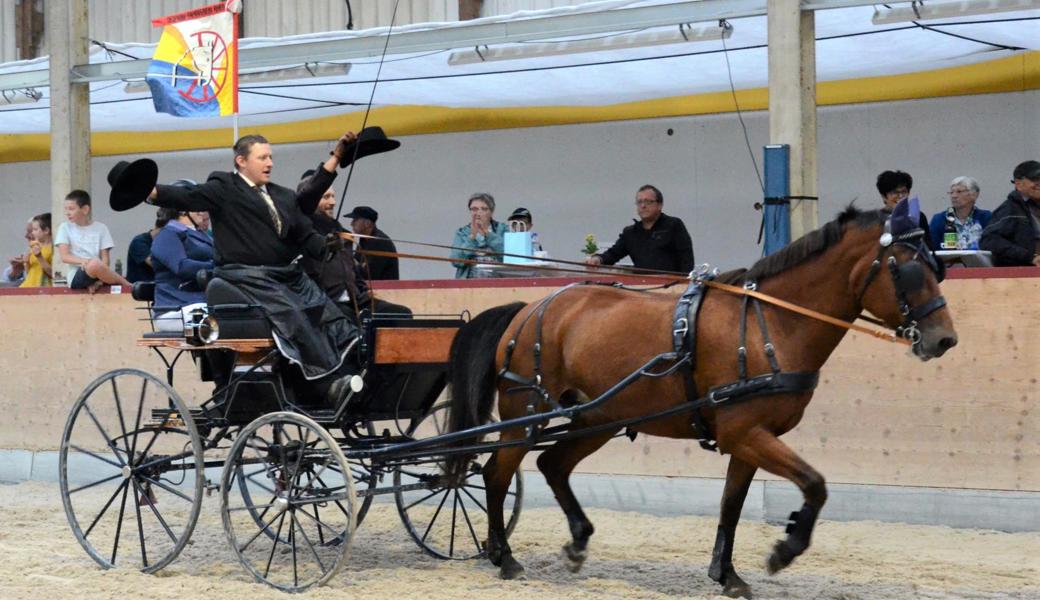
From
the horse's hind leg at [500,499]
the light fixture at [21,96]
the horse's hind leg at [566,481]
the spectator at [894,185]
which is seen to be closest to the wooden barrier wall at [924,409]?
the horse's hind leg at [566,481]

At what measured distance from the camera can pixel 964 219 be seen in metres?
9.62

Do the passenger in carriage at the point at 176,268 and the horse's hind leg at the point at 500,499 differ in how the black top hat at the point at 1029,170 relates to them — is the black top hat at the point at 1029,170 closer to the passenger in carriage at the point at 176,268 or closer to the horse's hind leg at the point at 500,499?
the horse's hind leg at the point at 500,499

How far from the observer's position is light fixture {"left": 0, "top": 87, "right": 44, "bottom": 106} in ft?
42.0

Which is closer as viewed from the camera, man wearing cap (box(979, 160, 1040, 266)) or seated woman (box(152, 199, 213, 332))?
seated woman (box(152, 199, 213, 332))

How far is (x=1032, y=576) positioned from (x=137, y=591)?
4276 mm

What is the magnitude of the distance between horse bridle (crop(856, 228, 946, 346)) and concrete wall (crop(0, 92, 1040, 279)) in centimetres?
430

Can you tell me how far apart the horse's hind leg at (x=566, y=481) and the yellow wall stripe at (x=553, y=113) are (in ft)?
17.9

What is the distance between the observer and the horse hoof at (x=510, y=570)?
280 inches

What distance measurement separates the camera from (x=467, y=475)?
751 cm

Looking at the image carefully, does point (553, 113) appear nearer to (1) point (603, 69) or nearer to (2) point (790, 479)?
(1) point (603, 69)

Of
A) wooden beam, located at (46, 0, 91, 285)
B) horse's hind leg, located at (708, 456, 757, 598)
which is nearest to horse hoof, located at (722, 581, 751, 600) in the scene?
horse's hind leg, located at (708, 456, 757, 598)

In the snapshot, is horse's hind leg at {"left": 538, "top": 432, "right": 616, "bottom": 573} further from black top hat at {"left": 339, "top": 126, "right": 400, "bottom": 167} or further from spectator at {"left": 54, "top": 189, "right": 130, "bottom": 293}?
spectator at {"left": 54, "top": 189, "right": 130, "bottom": 293}

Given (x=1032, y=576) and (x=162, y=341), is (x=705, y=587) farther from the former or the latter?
(x=162, y=341)

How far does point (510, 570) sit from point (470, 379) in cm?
97
